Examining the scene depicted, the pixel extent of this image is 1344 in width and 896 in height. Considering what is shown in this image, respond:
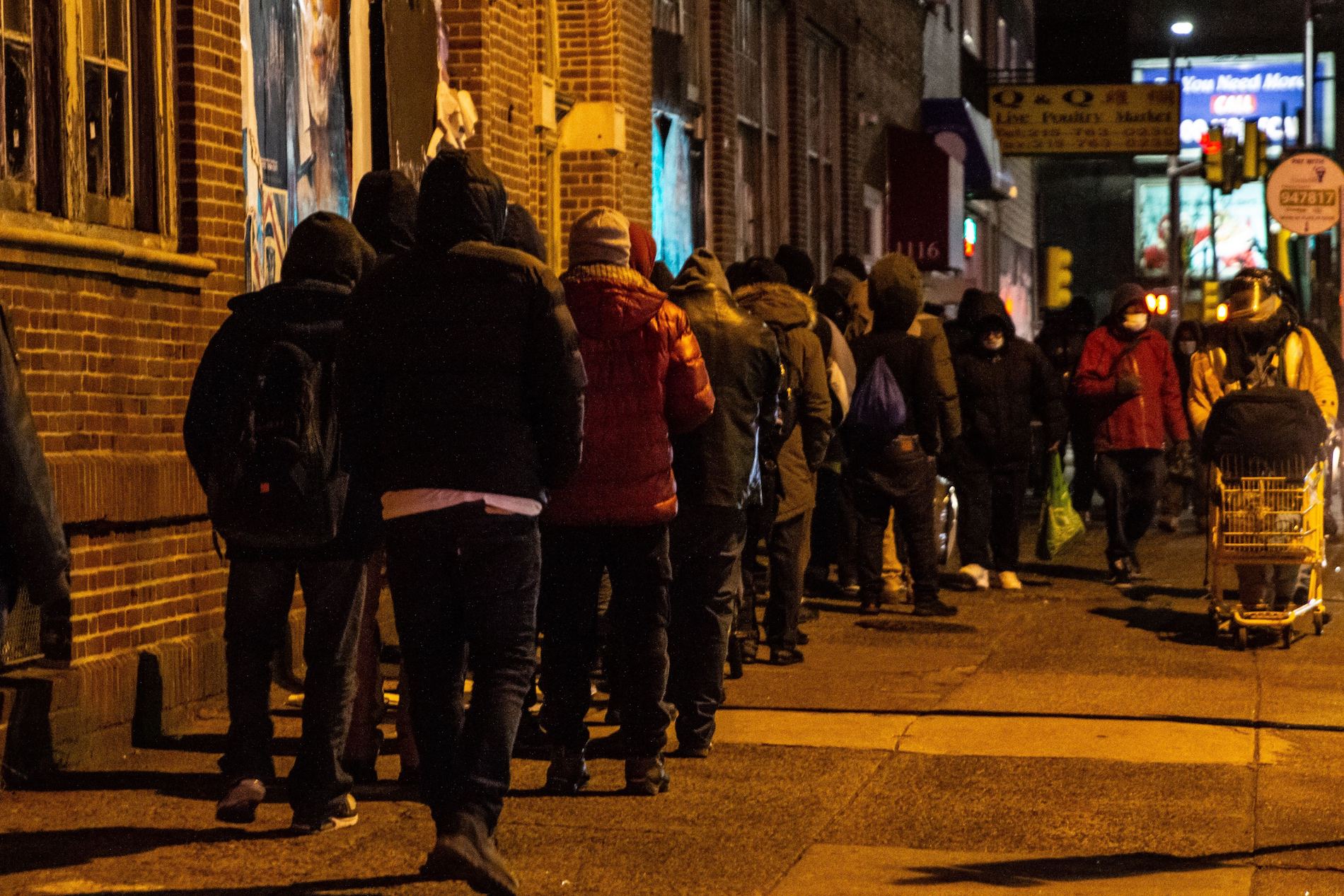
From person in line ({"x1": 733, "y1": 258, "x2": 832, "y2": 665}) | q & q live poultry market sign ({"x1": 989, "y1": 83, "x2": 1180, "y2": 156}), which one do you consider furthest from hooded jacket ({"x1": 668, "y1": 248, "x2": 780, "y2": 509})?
q & q live poultry market sign ({"x1": 989, "y1": 83, "x2": 1180, "y2": 156})

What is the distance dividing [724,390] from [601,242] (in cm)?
107

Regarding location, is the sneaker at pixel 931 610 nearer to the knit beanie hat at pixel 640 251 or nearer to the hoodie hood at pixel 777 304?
the hoodie hood at pixel 777 304

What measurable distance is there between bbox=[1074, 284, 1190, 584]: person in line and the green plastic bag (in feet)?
1.19

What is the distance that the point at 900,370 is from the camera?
40.5 ft

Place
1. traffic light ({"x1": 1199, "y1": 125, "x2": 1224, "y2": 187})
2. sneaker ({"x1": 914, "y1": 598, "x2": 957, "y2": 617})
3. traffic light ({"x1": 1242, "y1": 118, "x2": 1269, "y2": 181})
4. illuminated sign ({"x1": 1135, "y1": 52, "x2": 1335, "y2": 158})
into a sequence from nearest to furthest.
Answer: sneaker ({"x1": 914, "y1": 598, "x2": 957, "y2": 617}) → traffic light ({"x1": 1242, "y1": 118, "x2": 1269, "y2": 181}) → traffic light ({"x1": 1199, "y1": 125, "x2": 1224, "y2": 187}) → illuminated sign ({"x1": 1135, "y1": 52, "x2": 1335, "y2": 158})

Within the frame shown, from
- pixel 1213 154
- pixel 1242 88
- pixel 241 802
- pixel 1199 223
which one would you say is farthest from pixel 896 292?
pixel 1242 88

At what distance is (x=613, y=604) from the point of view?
7379 millimetres

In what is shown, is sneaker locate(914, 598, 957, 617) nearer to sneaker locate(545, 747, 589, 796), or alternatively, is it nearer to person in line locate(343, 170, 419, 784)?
sneaker locate(545, 747, 589, 796)

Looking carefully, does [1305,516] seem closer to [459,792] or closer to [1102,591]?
[1102,591]

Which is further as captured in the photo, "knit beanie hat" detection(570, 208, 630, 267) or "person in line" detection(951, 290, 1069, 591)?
"person in line" detection(951, 290, 1069, 591)

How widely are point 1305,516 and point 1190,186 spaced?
80253mm

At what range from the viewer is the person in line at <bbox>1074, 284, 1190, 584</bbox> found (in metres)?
14.2

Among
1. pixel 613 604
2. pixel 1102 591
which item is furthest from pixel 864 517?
pixel 613 604

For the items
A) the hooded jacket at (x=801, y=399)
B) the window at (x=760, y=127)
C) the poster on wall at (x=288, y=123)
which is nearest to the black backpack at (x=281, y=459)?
the poster on wall at (x=288, y=123)
